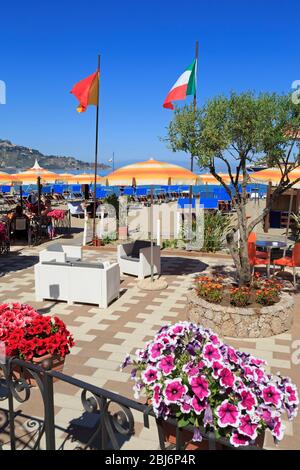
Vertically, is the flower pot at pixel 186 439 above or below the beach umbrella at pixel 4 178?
below

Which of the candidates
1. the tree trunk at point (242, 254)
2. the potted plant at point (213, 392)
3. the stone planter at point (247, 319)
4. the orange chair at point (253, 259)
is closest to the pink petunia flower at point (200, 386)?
the potted plant at point (213, 392)

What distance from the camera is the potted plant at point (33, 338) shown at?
11.0 feet

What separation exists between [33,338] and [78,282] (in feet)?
14.4

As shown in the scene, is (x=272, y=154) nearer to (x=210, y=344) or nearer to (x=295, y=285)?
(x=295, y=285)

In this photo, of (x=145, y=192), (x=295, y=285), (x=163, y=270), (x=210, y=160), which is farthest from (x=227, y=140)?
(x=145, y=192)

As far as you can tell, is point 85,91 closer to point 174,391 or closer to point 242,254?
point 242,254

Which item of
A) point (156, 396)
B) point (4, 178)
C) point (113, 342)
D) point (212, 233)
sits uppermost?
point (4, 178)

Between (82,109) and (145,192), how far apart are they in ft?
65.1

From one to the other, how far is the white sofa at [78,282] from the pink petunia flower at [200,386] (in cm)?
567

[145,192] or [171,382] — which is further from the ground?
[145,192]

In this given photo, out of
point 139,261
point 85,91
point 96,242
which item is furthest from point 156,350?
point 96,242

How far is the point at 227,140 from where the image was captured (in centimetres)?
770

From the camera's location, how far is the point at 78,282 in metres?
7.81

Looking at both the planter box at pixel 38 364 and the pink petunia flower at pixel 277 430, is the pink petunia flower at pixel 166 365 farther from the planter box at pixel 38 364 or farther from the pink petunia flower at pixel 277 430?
the planter box at pixel 38 364
